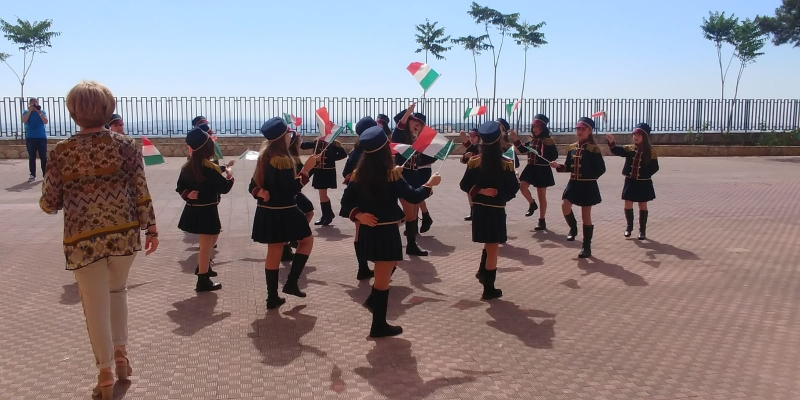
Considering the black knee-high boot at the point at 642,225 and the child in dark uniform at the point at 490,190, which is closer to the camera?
the child in dark uniform at the point at 490,190

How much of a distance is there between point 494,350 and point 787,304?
2.90m

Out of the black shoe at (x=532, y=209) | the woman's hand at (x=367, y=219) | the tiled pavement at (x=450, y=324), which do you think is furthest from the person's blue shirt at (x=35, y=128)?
the woman's hand at (x=367, y=219)

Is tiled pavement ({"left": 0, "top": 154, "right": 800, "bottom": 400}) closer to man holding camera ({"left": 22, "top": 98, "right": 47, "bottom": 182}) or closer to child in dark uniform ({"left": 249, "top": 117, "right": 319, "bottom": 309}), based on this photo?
child in dark uniform ({"left": 249, "top": 117, "right": 319, "bottom": 309})

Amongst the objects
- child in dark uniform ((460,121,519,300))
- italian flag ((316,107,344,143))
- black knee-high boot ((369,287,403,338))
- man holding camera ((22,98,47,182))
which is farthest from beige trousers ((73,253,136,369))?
man holding camera ((22,98,47,182))

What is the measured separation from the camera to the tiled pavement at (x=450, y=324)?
4.36 metres

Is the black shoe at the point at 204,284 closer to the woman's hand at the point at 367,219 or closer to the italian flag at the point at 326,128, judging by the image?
the italian flag at the point at 326,128

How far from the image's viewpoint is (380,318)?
526cm

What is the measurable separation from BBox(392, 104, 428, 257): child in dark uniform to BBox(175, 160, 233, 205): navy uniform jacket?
88.7 inches

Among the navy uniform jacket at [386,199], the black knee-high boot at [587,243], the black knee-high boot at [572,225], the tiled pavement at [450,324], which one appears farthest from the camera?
the black knee-high boot at [572,225]

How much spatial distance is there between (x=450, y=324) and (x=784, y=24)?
2523 centimetres

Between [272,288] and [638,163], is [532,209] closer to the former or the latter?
[638,163]

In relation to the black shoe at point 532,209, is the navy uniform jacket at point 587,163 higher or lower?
higher

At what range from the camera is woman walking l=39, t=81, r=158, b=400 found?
3891 mm

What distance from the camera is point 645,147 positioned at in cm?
A: 916
